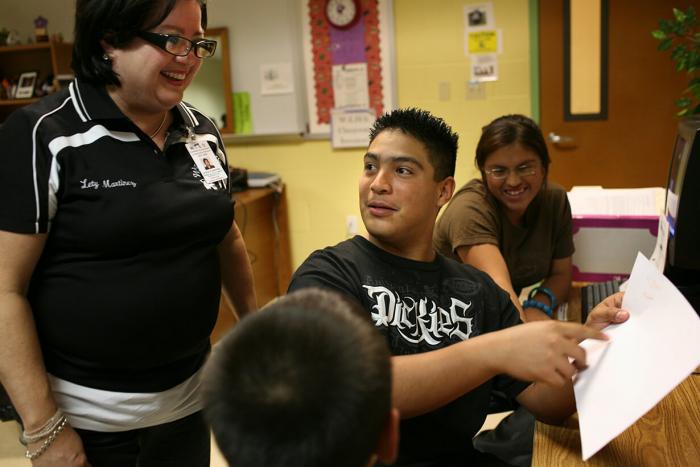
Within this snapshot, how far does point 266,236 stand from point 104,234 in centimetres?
296

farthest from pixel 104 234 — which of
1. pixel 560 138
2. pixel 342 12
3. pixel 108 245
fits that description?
pixel 560 138

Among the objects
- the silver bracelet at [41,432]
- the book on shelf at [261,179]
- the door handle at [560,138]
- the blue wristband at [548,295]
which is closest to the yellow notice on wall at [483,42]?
the door handle at [560,138]

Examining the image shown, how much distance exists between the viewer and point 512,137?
1.90 m

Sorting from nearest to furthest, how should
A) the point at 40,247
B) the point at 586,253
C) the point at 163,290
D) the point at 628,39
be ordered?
1. the point at 40,247
2. the point at 163,290
3. the point at 586,253
4. the point at 628,39

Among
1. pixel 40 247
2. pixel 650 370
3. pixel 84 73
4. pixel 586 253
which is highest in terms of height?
pixel 84 73

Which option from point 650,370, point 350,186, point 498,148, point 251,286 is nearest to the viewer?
point 650,370

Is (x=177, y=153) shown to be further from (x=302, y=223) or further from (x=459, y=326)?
(x=302, y=223)

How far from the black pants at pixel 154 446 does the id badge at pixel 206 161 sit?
0.52 metres

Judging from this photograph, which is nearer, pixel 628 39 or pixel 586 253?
pixel 586 253

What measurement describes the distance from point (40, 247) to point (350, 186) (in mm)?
3111

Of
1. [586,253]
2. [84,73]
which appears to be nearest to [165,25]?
[84,73]

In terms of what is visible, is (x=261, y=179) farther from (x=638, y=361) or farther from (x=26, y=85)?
(x=638, y=361)

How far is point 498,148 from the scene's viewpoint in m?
1.92

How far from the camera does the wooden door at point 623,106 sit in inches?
140
